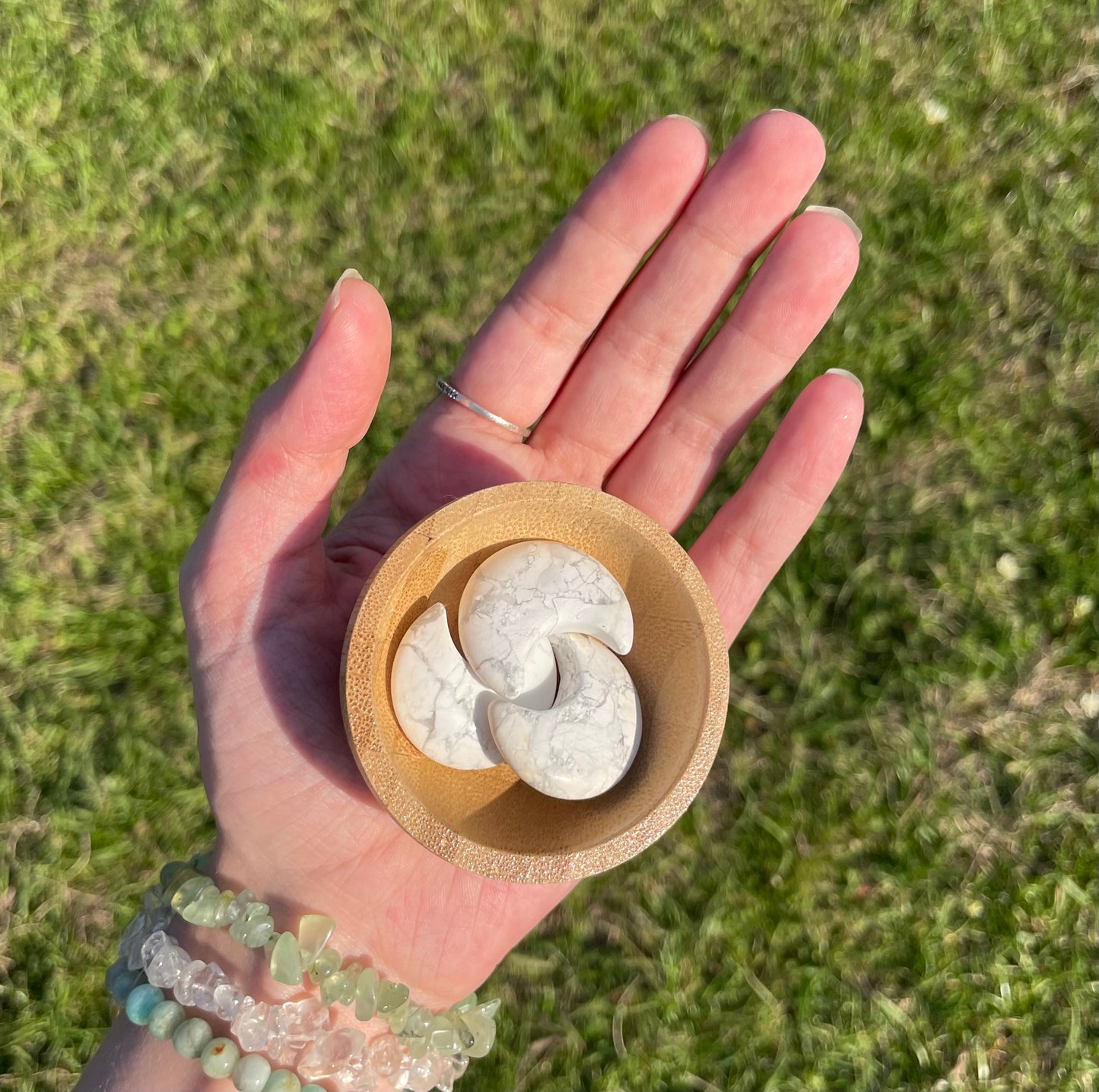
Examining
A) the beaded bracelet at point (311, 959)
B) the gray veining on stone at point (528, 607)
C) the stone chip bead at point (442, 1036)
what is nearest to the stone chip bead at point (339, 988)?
the beaded bracelet at point (311, 959)

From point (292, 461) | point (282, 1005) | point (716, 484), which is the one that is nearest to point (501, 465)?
point (292, 461)

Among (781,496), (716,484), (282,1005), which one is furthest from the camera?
(716,484)

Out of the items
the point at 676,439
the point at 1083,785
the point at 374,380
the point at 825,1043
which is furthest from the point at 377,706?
the point at 1083,785

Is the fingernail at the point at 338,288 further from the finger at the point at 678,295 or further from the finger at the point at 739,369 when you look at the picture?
the finger at the point at 739,369

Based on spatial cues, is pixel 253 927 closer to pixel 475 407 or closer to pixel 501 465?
pixel 501 465

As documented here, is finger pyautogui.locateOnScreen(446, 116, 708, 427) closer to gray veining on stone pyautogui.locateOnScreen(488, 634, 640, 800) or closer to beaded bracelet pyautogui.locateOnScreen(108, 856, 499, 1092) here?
→ gray veining on stone pyautogui.locateOnScreen(488, 634, 640, 800)

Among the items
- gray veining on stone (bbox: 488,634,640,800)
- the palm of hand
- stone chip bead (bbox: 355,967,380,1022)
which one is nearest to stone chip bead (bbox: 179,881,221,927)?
the palm of hand
